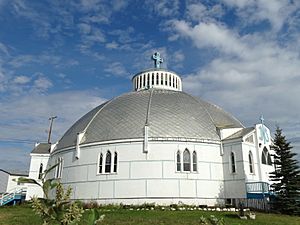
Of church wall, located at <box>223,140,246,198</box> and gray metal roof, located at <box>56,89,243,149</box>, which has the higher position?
gray metal roof, located at <box>56,89,243,149</box>

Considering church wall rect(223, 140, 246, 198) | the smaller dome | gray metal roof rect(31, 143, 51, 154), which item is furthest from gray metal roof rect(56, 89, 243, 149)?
gray metal roof rect(31, 143, 51, 154)

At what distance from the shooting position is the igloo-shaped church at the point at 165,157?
25938 millimetres

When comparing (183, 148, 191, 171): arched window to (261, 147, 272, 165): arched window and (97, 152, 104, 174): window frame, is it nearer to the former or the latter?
(261, 147, 272, 165): arched window

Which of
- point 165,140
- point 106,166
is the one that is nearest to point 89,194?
point 106,166

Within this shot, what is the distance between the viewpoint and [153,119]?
1125 inches

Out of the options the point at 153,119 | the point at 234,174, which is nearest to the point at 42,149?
the point at 153,119

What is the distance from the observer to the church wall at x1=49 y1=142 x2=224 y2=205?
2572 cm

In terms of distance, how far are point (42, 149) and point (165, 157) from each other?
19595 mm

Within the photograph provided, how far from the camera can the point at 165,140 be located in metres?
26.9

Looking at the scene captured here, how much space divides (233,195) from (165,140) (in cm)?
739

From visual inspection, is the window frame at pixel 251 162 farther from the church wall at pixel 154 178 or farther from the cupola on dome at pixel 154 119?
the cupola on dome at pixel 154 119

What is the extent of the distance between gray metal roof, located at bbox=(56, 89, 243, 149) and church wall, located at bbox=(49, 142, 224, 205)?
1.07 meters

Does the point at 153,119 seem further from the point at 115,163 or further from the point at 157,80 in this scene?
the point at 157,80

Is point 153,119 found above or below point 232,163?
above
